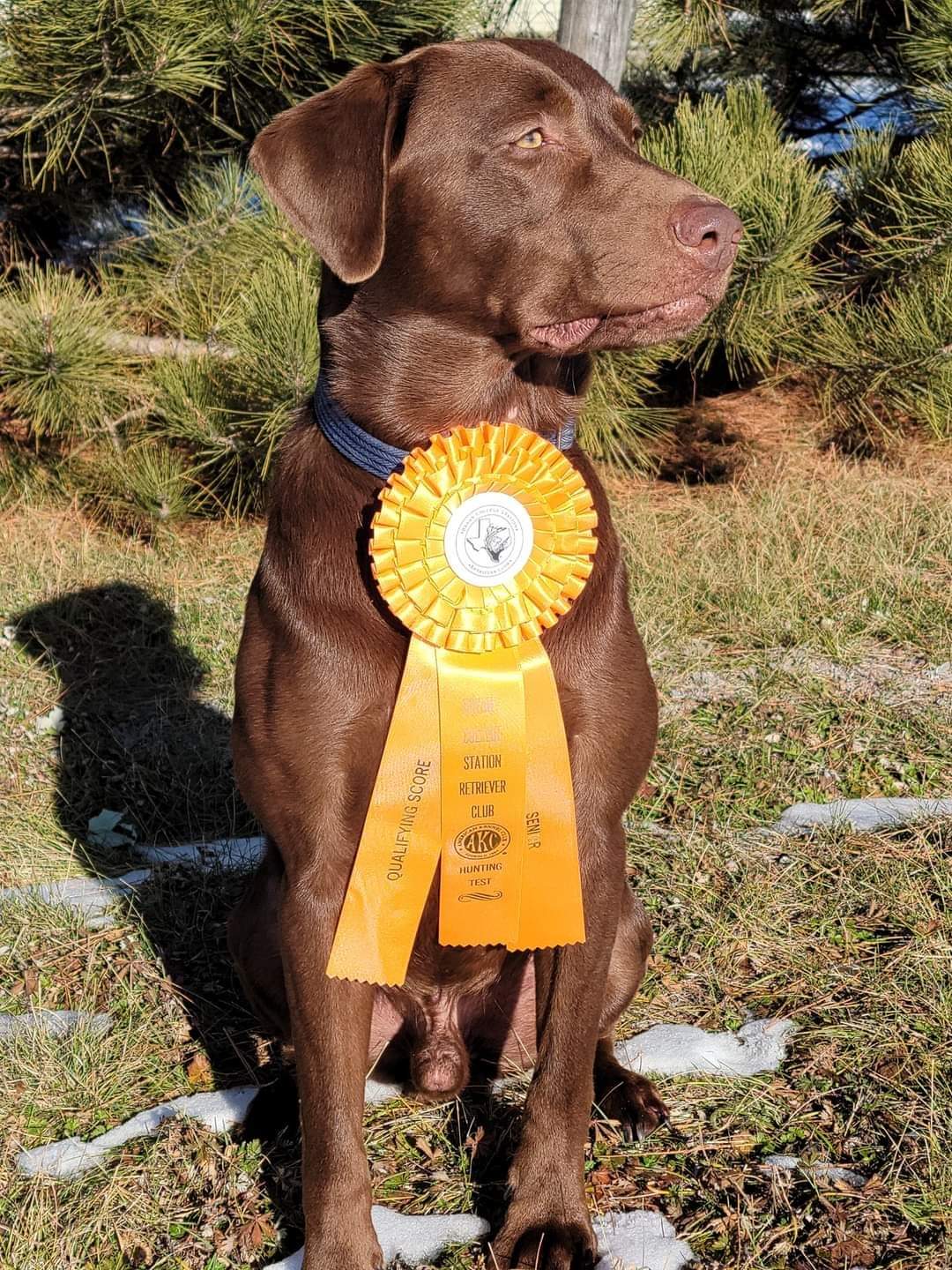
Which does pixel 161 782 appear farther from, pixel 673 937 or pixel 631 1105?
pixel 631 1105

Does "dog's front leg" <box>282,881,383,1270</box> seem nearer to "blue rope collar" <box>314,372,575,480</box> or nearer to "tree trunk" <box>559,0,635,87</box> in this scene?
"blue rope collar" <box>314,372,575,480</box>

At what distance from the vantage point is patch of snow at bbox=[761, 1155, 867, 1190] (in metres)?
2.11

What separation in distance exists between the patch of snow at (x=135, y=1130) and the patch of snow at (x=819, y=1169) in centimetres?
97

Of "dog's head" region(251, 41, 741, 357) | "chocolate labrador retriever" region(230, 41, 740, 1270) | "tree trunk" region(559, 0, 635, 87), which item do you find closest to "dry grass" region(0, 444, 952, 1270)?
"chocolate labrador retriever" region(230, 41, 740, 1270)

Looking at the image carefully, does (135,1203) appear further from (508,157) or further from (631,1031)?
(508,157)

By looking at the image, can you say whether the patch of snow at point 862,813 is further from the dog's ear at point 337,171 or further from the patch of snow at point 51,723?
the patch of snow at point 51,723

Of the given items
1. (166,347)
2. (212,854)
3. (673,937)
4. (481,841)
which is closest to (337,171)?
(481,841)

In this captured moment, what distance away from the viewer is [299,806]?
201 cm

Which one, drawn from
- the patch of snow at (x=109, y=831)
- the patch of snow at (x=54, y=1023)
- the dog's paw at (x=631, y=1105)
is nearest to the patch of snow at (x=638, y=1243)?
the dog's paw at (x=631, y=1105)

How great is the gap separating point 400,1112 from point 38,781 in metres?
1.85

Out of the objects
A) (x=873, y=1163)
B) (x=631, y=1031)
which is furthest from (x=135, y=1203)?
(x=873, y=1163)

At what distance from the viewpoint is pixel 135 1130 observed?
7.84 feet

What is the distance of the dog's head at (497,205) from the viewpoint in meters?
1.99

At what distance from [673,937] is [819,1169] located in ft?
2.61
